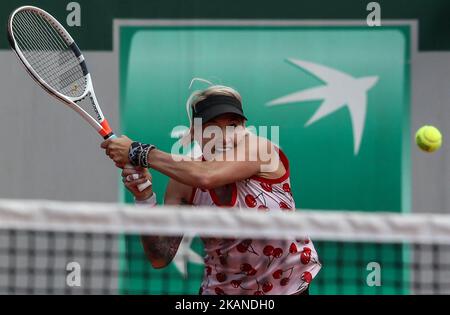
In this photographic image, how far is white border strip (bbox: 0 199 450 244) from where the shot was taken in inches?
96.4

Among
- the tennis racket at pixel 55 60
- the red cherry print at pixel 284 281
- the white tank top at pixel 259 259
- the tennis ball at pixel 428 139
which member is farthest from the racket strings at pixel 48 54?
the tennis ball at pixel 428 139

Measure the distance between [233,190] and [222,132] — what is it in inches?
7.5

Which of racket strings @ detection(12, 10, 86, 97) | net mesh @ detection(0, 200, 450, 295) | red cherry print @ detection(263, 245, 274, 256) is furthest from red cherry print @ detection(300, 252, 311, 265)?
racket strings @ detection(12, 10, 86, 97)

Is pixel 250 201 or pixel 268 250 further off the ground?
pixel 250 201

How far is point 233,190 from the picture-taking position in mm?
2971

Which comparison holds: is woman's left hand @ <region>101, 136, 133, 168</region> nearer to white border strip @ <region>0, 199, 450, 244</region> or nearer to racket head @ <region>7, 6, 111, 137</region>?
racket head @ <region>7, 6, 111, 137</region>

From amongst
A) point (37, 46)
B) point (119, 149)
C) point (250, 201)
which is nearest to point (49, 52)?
point (37, 46)

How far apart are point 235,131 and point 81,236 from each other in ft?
4.69

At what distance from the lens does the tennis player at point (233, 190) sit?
2861 millimetres

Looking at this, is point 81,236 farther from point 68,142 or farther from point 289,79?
point 289,79

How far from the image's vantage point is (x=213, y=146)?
3029mm

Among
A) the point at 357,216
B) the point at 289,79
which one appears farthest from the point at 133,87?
the point at 357,216

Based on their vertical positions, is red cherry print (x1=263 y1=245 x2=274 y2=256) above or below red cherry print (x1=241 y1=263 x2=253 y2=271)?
above

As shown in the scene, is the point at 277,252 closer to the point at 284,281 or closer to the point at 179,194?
the point at 284,281
